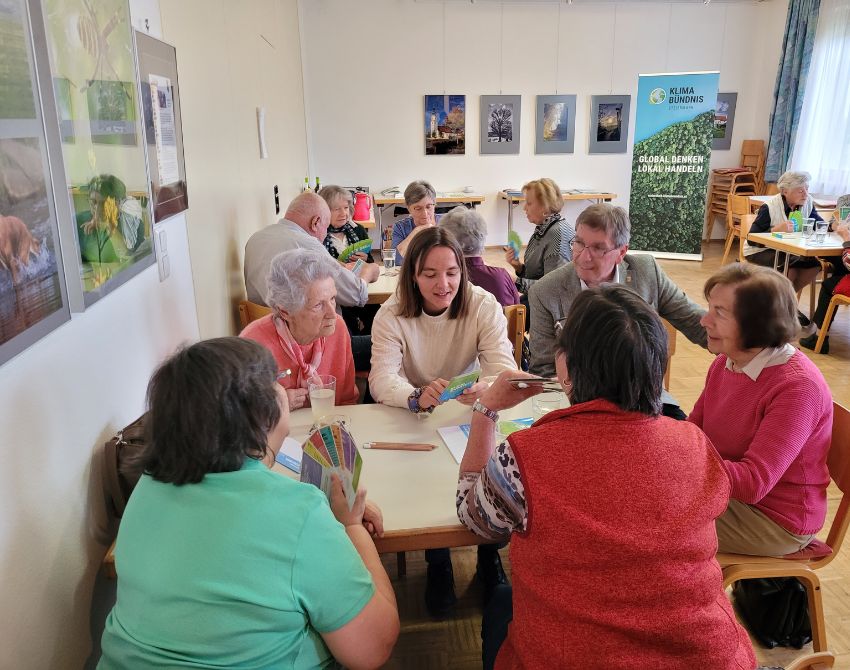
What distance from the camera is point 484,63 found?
29.1ft

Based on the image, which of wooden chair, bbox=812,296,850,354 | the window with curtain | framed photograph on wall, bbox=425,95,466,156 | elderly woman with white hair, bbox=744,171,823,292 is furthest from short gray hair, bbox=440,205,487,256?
the window with curtain

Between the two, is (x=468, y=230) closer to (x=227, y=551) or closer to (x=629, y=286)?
(x=629, y=286)

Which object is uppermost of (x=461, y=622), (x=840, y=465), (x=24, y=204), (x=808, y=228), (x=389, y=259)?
(x=24, y=204)

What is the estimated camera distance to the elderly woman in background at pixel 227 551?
1.03 meters

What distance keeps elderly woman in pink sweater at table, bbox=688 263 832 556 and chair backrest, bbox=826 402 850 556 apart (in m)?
0.03

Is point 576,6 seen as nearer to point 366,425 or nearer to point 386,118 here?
point 386,118

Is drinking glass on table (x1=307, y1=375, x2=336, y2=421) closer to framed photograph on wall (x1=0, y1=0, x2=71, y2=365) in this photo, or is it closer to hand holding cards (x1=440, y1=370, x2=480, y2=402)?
hand holding cards (x1=440, y1=370, x2=480, y2=402)

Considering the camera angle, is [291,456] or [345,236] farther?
[345,236]

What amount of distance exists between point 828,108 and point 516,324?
7.68m

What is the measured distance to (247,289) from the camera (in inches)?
142

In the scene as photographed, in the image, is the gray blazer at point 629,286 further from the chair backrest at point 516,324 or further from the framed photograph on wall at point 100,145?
the framed photograph on wall at point 100,145

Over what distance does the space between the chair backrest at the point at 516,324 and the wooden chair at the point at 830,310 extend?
3279mm

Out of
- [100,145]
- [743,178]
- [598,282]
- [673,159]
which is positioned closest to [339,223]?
[598,282]

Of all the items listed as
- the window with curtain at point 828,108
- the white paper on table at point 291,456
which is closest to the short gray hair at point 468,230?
the white paper on table at point 291,456
